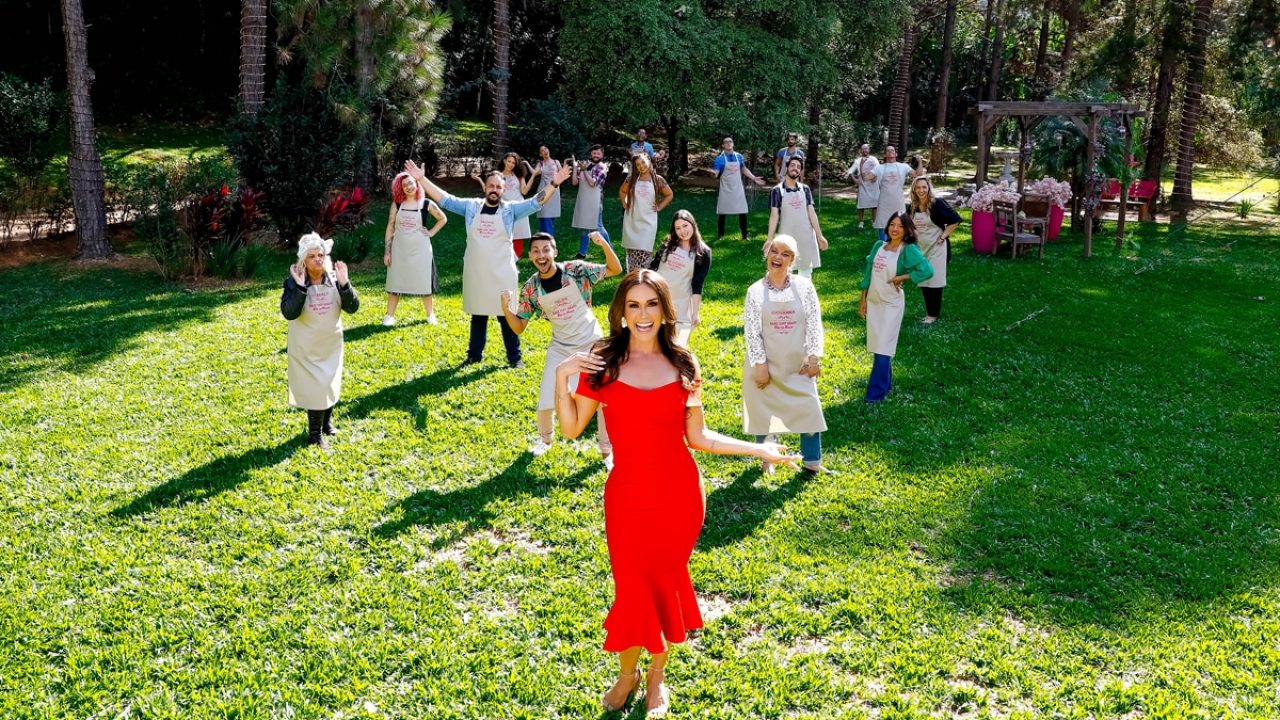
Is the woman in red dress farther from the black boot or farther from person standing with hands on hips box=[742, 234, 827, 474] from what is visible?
the black boot

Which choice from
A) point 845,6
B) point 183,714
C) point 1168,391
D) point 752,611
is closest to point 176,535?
point 183,714

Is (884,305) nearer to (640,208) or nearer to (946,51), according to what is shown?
(640,208)

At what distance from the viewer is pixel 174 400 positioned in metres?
9.53

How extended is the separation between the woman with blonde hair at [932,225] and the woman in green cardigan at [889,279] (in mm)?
2868

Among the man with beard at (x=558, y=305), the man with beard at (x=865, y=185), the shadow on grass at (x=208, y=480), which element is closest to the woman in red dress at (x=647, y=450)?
the man with beard at (x=558, y=305)

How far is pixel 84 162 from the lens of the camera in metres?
16.9

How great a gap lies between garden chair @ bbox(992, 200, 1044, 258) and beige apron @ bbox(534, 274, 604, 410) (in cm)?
1150

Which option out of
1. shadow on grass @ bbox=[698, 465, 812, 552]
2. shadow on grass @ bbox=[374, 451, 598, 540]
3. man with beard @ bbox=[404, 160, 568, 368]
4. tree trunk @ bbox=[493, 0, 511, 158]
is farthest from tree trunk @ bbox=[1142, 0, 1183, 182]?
shadow on grass @ bbox=[374, 451, 598, 540]

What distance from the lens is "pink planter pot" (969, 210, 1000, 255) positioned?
17.5m

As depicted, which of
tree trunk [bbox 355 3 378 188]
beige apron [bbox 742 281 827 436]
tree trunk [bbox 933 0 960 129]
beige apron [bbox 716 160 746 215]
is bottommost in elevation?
beige apron [bbox 742 281 827 436]

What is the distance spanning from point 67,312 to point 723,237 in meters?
11.1

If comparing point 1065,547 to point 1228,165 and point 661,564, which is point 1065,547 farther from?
point 1228,165

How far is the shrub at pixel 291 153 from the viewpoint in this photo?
17375 mm

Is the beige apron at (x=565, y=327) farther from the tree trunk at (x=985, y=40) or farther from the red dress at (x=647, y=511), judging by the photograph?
the tree trunk at (x=985, y=40)
